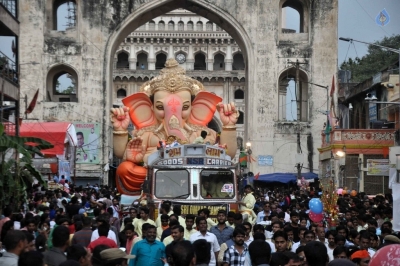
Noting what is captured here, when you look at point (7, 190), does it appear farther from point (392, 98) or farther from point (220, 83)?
point (220, 83)

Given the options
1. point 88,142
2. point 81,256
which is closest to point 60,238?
point 81,256

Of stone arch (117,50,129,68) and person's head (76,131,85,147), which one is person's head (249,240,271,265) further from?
stone arch (117,50,129,68)

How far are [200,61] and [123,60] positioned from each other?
20.3 feet

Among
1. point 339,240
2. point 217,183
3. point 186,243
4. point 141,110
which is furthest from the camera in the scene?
point 141,110

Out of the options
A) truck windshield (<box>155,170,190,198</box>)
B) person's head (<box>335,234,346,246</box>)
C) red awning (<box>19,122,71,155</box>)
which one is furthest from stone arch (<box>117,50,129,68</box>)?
person's head (<box>335,234,346,246</box>)

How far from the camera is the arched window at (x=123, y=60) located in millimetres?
72312

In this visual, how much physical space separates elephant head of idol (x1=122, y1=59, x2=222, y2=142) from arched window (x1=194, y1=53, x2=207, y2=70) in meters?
51.8

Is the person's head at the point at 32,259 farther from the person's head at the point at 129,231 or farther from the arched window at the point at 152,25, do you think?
the arched window at the point at 152,25

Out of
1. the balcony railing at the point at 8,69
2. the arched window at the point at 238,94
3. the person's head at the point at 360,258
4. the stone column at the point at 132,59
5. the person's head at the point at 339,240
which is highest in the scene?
the stone column at the point at 132,59

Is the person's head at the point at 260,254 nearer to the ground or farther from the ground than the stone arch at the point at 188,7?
nearer to the ground

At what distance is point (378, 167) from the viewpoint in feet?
97.0

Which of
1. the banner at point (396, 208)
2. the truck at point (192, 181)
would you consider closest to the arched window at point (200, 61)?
the truck at point (192, 181)

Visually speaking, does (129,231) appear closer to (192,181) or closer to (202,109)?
(192,181)

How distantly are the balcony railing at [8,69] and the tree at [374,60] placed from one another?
34477 mm
